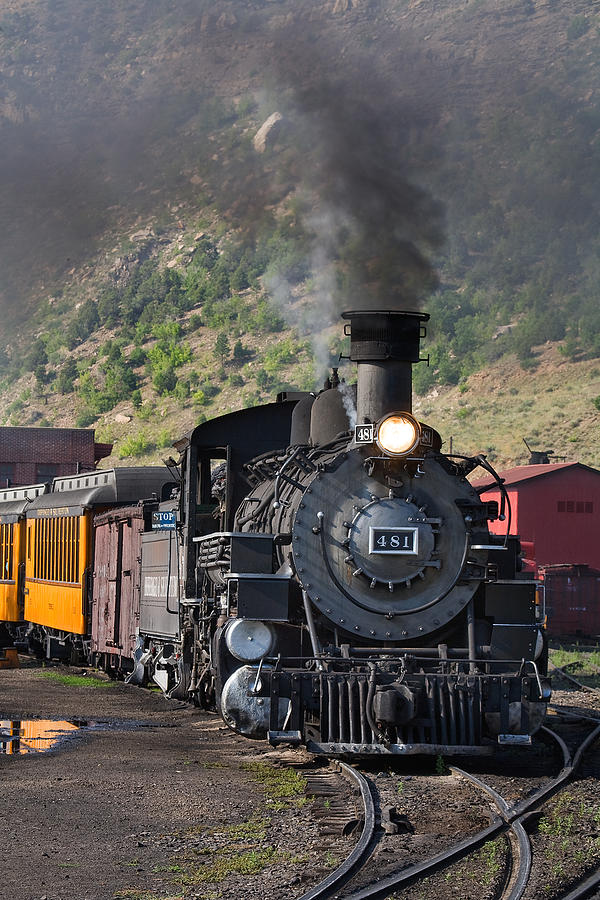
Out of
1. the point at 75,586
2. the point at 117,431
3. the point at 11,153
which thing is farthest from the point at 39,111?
the point at 117,431

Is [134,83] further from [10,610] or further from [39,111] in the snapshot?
[10,610]

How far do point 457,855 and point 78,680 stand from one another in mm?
11965

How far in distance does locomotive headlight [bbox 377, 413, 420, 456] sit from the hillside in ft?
6.94

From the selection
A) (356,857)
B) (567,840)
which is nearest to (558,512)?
(567,840)

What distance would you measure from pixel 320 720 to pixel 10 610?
1614 centimetres

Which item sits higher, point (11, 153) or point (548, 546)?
point (11, 153)

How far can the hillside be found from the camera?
1666cm

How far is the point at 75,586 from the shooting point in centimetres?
1925

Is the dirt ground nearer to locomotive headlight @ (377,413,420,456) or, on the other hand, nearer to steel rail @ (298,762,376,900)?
steel rail @ (298,762,376,900)

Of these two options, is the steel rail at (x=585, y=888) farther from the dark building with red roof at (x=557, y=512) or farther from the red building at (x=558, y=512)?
the red building at (x=558, y=512)

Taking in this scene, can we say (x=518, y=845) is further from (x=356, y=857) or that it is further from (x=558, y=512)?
(x=558, y=512)

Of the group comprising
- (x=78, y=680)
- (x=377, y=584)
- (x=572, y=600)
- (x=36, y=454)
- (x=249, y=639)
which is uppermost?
(x=36, y=454)

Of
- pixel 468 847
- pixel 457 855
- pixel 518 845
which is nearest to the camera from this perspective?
pixel 457 855

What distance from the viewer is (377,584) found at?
386 inches
